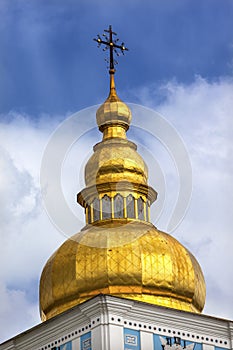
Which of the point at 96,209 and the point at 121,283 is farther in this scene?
the point at 96,209

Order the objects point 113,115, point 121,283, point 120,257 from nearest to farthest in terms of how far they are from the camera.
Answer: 1. point 121,283
2. point 120,257
3. point 113,115

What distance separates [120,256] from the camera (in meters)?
45.7

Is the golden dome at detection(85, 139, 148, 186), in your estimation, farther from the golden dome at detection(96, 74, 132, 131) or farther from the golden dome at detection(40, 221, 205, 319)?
the golden dome at detection(40, 221, 205, 319)

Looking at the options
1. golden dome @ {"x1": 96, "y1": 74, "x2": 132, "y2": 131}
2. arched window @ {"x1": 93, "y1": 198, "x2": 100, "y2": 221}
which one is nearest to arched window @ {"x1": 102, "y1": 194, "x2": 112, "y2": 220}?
arched window @ {"x1": 93, "y1": 198, "x2": 100, "y2": 221}

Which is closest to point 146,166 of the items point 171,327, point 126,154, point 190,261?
point 126,154

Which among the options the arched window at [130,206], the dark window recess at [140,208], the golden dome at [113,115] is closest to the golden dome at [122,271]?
the arched window at [130,206]

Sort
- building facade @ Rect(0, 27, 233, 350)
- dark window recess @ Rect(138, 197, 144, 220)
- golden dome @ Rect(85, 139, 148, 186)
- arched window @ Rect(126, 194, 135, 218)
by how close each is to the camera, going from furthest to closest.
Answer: golden dome @ Rect(85, 139, 148, 186) < dark window recess @ Rect(138, 197, 144, 220) < arched window @ Rect(126, 194, 135, 218) < building facade @ Rect(0, 27, 233, 350)

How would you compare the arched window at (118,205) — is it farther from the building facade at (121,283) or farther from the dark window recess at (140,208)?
the dark window recess at (140,208)

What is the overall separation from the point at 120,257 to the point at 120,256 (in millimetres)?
43

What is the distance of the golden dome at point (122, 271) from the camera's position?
149 feet

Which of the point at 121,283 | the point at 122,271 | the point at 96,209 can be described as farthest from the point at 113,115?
the point at 121,283

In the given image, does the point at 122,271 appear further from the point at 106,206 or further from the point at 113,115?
the point at 113,115

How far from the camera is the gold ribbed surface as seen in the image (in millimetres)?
45562

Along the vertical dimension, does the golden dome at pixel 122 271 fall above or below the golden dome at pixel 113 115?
below
